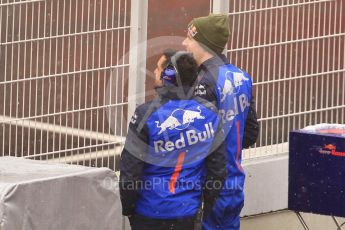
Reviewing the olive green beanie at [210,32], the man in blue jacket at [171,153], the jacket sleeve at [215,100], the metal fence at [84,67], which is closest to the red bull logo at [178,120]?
the man in blue jacket at [171,153]

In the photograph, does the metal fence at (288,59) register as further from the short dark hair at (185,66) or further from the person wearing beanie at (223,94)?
the short dark hair at (185,66)

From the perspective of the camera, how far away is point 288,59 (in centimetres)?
1002

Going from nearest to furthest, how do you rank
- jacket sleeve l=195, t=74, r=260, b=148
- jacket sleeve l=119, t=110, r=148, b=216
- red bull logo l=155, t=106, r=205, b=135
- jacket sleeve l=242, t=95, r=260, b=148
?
jacket sleeve l=119, t=110, r=148, b=216 → red bull logo l=155, t=106, r=205, b=135 → jacket sleeve l=195, t=74, r=260, b=148 → jacket sleeve l=242, t=95, r=260, b=148

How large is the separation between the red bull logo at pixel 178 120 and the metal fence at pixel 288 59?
2.19 m

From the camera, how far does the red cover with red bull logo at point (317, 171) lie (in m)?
8.54

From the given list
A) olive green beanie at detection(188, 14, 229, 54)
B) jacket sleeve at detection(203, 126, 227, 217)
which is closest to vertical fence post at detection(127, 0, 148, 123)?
olive green beanie at detection(188, 14, 229, 54)

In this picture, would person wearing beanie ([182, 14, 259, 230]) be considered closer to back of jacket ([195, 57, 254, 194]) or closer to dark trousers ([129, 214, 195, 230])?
back of jacket ([195, 57, 254, 194])

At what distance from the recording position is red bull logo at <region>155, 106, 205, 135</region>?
7332mm

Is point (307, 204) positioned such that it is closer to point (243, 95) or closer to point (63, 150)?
point (243, 95)

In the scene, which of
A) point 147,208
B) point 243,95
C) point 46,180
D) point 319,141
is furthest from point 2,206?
point 319,141

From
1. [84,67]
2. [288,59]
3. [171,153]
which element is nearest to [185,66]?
[171,153]

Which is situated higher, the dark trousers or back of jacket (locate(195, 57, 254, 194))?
back of jacket (locate(195, 57, 254, 194))

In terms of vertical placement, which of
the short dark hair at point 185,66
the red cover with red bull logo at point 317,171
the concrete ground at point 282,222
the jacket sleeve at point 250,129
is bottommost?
the concrete ground at point 282,222

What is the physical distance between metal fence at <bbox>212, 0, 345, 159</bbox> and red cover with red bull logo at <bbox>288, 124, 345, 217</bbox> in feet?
3.62
